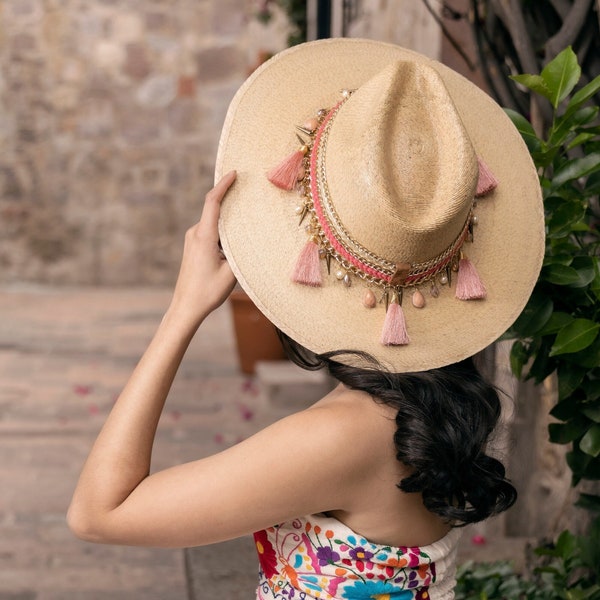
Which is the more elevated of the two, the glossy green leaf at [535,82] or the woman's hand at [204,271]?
the glossy green leaf at [535,82]

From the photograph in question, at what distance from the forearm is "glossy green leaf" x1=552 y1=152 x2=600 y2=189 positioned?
0.71 m

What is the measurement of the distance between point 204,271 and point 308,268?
0.15 metres

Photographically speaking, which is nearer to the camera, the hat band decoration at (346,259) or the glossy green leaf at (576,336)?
the hat band decoration at (346,259)

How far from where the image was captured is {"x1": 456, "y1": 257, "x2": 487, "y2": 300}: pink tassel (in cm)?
135

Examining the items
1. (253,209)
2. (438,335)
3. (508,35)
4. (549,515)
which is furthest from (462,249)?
(549,515)

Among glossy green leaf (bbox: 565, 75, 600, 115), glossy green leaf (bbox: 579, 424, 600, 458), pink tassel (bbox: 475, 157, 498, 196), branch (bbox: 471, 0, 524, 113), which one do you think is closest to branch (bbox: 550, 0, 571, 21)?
branch (bbox: 471, 0, 524, 113)

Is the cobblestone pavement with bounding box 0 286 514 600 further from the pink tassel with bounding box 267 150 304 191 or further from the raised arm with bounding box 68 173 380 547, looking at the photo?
the pink tassel with bounding box 267 150 304 191

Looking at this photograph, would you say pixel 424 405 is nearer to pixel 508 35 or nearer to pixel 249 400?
pixel 508 35

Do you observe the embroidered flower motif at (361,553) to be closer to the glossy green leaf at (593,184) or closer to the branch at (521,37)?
the glossy green leaf at (593,184)

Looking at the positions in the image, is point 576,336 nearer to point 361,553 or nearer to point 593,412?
point 593,412

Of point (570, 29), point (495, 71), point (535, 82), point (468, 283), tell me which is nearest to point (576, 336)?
point (468, 283)

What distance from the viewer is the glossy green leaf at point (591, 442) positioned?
1.68m

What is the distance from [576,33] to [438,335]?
97 centimetres

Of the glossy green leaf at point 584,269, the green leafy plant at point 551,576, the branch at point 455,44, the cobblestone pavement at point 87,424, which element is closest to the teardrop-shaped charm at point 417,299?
the glossy green leaf at point 584,269
